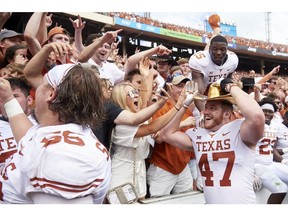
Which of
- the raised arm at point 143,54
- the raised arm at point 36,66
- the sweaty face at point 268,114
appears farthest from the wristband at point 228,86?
the sweaty face at point 268,114

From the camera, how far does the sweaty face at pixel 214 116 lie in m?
2.14

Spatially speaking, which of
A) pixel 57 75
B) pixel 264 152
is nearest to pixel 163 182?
pixel 264 152

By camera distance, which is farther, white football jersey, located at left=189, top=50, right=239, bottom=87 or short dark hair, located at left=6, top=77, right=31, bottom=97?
white football jersey, located at left=189, top=50, right=239, bottom=87

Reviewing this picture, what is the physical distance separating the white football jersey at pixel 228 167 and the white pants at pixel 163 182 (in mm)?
624

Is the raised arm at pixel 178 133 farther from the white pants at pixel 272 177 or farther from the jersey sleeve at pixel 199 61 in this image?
the white pants at pixel 272 177

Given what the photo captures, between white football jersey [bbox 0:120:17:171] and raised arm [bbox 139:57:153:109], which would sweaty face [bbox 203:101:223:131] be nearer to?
raised arm [bbox 139:57:153:109]

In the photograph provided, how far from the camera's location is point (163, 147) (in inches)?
107

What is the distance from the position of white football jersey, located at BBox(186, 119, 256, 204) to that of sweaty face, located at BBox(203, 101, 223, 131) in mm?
63

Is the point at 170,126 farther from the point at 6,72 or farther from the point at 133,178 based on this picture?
the point at 6,72

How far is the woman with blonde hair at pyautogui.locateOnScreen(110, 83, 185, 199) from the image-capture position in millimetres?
2295

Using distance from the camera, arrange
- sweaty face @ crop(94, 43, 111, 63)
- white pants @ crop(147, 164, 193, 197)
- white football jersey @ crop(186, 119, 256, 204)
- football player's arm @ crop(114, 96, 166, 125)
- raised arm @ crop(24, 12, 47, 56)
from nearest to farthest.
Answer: white football jersey @ crop(186, 119, 256, 204) → football player's arm @ crop(114, 96, 166, 125) → raised arm @ crop(24, 12, 47, 56) → white pants @ crop(147, 164, 193, 197) → sweaty face @ crop(94, 43, 111, 63)

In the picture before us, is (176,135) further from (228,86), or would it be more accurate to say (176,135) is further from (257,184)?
(257,184)

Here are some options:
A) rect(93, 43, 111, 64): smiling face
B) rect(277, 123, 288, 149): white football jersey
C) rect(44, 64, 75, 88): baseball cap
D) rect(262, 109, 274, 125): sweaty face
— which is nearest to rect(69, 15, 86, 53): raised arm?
rect(93, 43, 111, 64): smiling face
